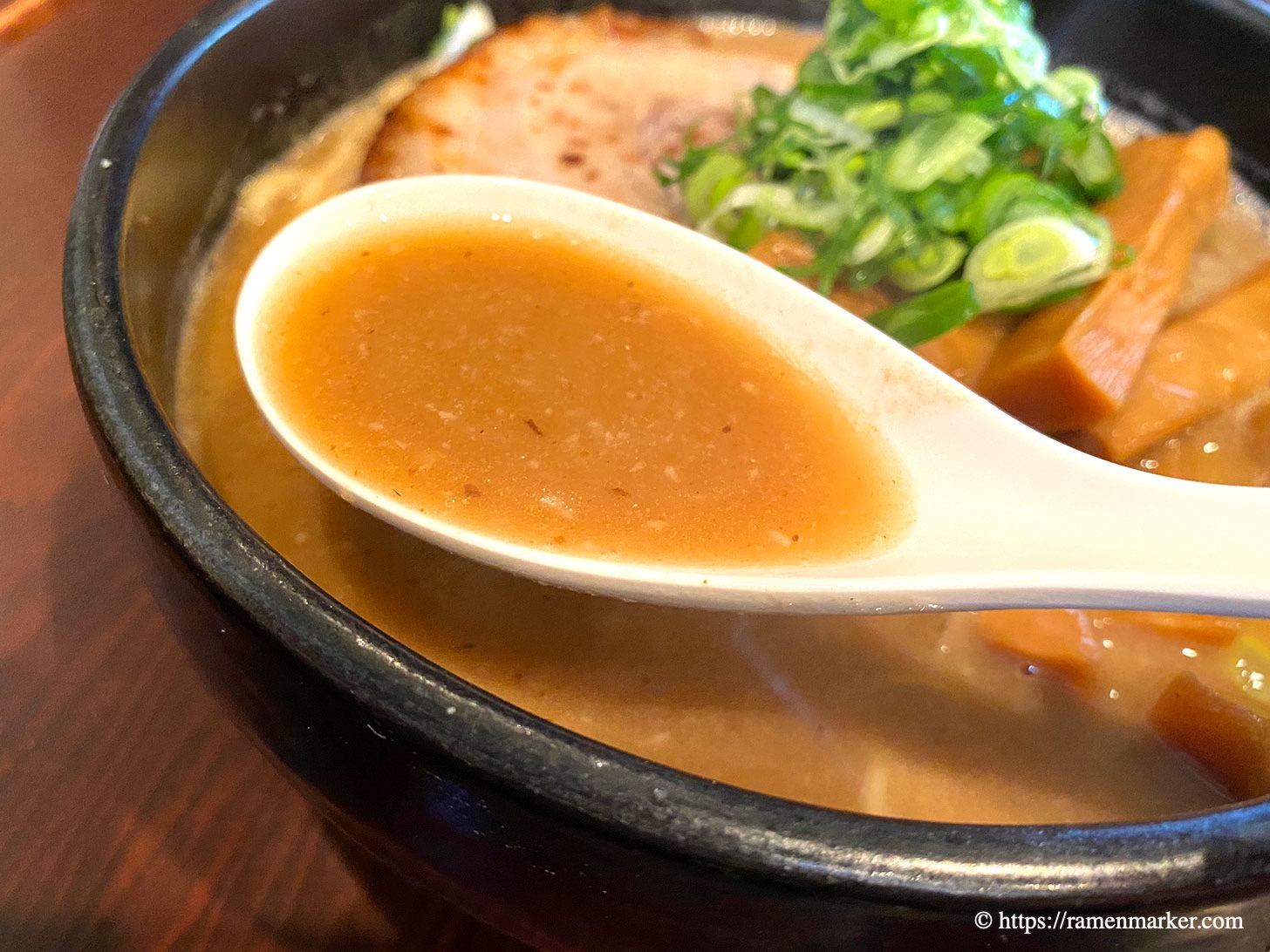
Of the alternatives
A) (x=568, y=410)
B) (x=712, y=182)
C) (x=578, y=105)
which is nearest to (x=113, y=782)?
(x=568, y=410)

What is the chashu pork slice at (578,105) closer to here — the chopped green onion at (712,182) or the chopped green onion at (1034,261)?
the chopped green onion at (712,182)

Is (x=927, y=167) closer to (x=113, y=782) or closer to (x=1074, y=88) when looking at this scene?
(x=1074, y=88)

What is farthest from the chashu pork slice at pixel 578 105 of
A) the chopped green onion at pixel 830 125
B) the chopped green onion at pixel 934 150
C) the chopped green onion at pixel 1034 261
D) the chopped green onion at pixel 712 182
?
the chopped green onion at pixel 1034 261

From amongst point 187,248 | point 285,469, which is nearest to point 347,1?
point 187,248

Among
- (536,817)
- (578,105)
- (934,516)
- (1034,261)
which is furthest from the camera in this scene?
(578,105)

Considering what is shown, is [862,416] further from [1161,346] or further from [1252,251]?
[1252,251]

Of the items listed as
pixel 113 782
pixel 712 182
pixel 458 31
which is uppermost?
pixel 458 31
